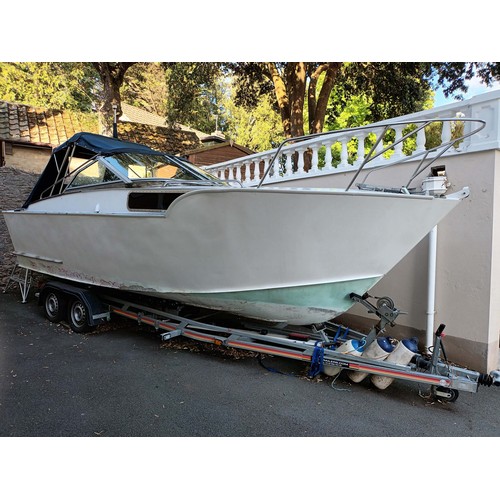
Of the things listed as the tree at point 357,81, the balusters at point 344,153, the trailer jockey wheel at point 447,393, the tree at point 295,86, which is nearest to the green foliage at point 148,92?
the tree at point 295,86

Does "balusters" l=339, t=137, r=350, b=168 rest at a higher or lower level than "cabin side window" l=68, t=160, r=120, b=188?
higher

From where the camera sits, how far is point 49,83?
15891 millimetres

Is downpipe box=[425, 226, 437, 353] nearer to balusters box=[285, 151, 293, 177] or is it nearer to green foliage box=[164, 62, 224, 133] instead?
balusters box=[285, 151, 293, 177]

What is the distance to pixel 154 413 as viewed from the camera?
273cm

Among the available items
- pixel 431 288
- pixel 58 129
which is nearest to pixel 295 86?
pixel 431 288

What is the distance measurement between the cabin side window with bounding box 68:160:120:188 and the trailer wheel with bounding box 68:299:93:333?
4.84ft

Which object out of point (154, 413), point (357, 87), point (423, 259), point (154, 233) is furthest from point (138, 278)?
point (357, 87)

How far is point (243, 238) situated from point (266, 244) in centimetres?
20

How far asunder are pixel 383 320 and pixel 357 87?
989cm

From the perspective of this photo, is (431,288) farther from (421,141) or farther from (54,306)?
(54,306)

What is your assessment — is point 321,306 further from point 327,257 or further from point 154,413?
point 154,413

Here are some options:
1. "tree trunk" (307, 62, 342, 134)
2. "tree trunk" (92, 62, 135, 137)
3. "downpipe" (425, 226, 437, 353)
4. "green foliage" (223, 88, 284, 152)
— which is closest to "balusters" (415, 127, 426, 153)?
"downpipe" (425, 226, 437, 353)

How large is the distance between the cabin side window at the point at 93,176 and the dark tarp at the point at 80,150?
174 mm

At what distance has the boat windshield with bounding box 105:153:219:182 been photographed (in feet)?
13.5
